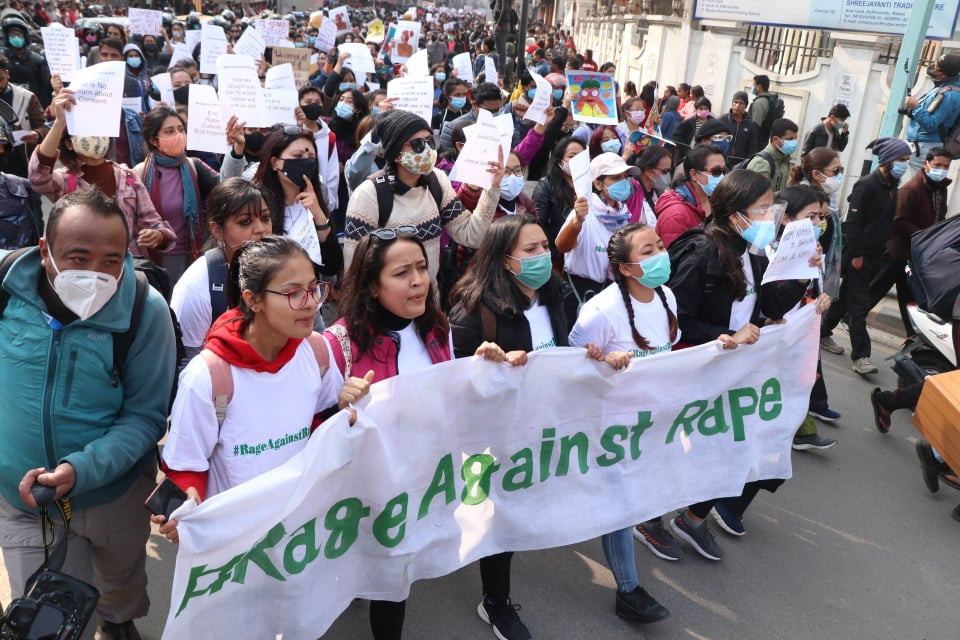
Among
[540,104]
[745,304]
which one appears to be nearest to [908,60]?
[540,104]

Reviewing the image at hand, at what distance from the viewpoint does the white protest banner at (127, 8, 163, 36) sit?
11.3 m

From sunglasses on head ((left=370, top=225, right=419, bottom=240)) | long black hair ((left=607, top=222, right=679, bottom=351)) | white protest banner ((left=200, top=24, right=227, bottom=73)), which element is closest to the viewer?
sunglasses on head ((left=370, top=225, right=419, bottom=240))

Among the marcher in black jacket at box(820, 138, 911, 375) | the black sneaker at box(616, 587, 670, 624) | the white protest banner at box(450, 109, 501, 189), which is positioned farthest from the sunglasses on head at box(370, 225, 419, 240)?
the marcher in black jacket at box(820, 138, 911, 375)

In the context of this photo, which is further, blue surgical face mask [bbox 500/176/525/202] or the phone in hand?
blue surgical face mask [bbox 500/176/525/202]

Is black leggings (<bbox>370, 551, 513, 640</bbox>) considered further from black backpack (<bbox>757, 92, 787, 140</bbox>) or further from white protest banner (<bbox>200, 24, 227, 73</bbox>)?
black backpack (<bbox>757, 92, 787, 140</bbox>)

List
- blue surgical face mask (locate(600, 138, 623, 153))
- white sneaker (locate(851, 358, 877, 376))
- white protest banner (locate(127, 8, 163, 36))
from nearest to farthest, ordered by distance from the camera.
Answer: white sneaker (locate(851, 358, 877, 376))
blue surgical face mask (locate(600, 138, 623, 153))
white protest banner (locate(127, 8, 163, 36))

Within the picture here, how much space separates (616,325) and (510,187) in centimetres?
195

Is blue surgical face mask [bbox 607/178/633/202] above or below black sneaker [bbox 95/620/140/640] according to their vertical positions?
above

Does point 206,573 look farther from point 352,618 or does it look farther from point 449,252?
point 449,252

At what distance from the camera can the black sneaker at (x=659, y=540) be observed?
3.71 metres

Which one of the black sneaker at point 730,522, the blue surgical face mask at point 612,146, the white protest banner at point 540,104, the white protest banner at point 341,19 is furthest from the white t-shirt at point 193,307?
the white protest banner at point 341,19

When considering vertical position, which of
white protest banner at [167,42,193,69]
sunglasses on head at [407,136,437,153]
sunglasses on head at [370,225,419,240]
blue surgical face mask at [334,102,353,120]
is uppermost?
sunglasses on head at [407,136,437,153]

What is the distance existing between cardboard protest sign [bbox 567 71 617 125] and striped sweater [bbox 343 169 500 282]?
2975 mm

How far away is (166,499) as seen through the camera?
210 cm
